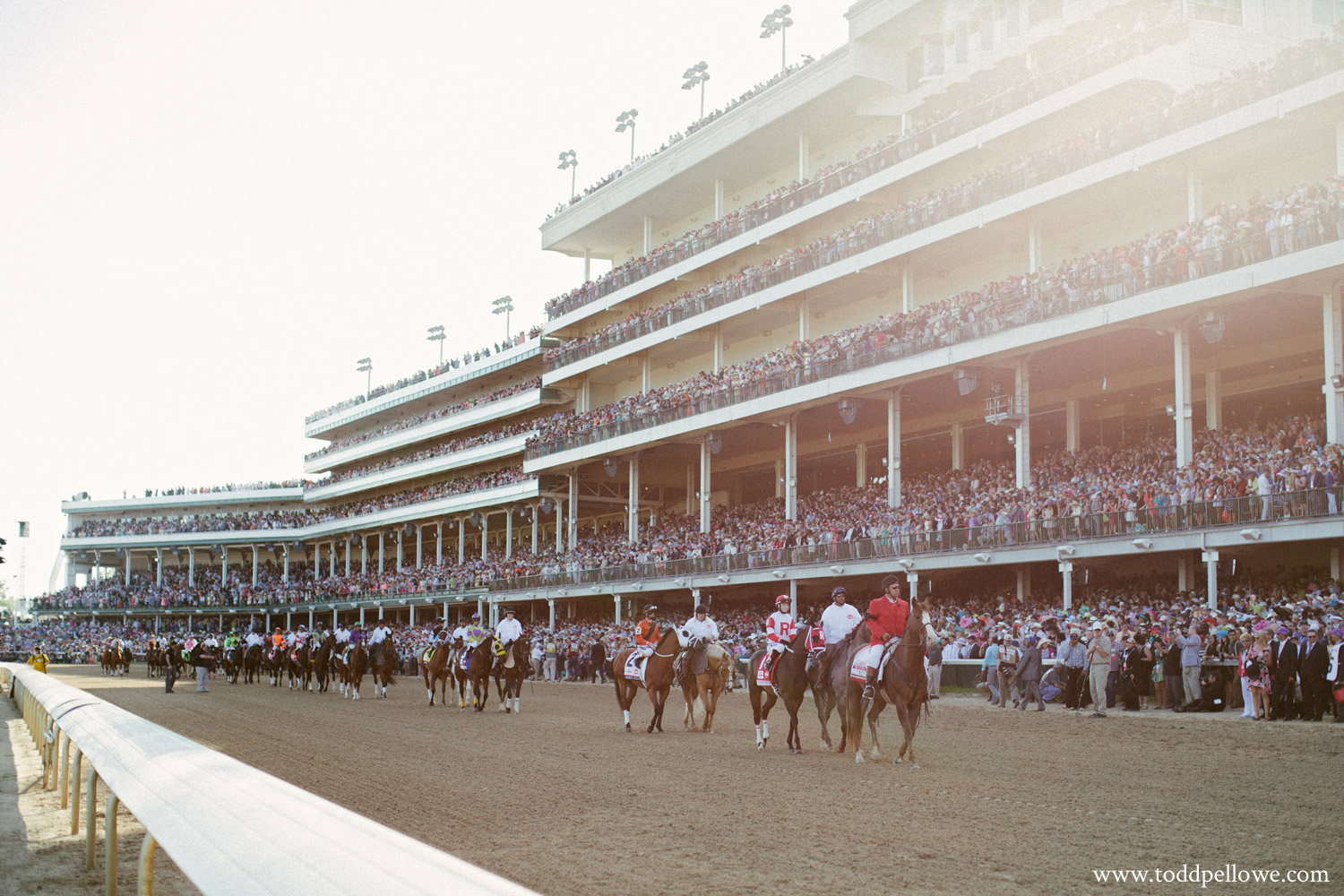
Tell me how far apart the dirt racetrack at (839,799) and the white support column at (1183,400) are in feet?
28.2

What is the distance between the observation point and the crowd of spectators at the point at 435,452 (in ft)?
182

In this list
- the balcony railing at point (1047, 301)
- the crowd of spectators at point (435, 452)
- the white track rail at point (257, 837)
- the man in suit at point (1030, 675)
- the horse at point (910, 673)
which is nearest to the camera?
the white track rail at point (257, 837)

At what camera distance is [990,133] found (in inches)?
1217

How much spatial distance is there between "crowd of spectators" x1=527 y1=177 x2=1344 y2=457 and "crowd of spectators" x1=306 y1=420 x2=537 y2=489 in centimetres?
1494

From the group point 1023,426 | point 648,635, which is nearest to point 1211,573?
point 1023,426

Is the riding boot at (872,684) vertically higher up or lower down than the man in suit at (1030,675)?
higher up

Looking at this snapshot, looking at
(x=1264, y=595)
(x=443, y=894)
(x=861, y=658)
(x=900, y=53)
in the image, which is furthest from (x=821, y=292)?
(x=443, y=894)

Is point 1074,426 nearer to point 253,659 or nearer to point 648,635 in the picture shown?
point 648,635

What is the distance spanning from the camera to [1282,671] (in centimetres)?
1562

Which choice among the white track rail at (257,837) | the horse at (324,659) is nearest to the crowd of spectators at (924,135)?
the horse at (324,659)

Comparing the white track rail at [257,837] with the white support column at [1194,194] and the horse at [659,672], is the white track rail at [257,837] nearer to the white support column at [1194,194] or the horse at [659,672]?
the horse at [659,672]

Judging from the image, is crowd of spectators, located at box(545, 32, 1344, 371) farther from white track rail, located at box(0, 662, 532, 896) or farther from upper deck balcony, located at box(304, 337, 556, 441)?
white track rail, located at box(0, 662, 532, 896)

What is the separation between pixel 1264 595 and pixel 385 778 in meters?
16.3

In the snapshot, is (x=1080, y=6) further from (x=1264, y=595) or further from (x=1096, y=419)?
(x=1264, y=595)
